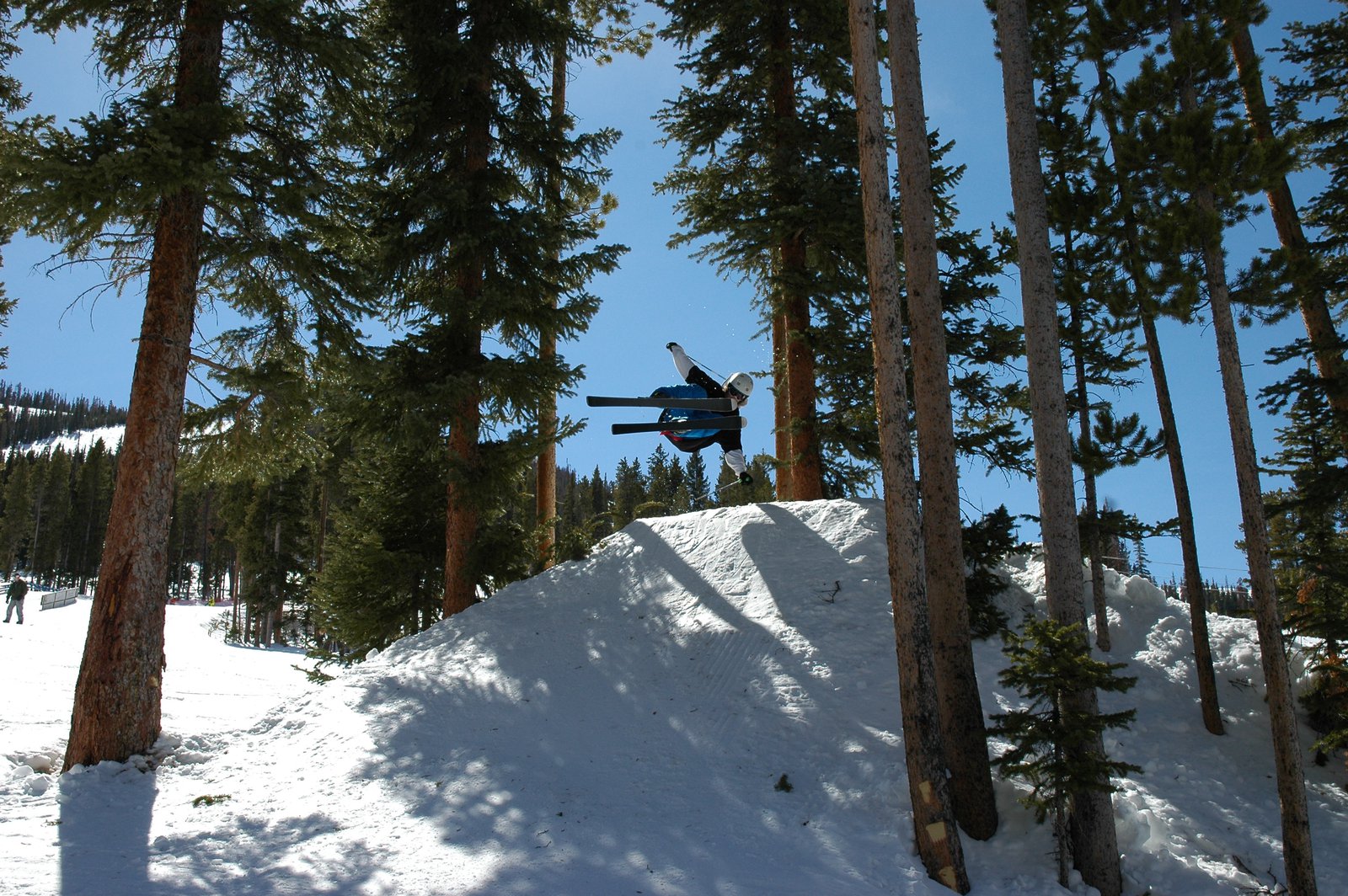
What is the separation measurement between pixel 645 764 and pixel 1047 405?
212 inches

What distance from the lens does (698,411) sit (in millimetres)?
12273

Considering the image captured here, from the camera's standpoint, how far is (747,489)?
1702cm

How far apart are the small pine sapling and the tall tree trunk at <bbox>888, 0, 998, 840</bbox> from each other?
47 centimetres

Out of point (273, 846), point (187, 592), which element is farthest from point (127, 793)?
point (187, 592)

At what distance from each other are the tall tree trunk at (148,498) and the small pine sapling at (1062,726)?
8742 millimetres

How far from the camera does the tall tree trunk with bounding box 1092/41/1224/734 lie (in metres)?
8.72

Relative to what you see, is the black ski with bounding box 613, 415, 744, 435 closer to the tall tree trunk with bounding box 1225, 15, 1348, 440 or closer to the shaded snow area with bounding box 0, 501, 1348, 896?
the shaded snow area with bounding box 0, 501, 1348, 896

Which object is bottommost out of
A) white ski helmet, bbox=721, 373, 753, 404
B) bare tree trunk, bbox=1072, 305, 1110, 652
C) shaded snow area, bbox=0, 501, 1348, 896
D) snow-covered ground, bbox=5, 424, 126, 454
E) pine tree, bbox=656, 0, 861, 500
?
shaded snow area, bbox=0, 501, 1348, 896

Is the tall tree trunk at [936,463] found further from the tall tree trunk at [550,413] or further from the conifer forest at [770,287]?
the tall tree trunk at [550,413]

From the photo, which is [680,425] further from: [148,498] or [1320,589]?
[1320,589]

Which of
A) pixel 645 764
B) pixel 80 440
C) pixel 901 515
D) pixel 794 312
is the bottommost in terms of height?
pixel 645 764

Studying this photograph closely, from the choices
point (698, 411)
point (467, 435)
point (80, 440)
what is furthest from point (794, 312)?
point (80, 440)

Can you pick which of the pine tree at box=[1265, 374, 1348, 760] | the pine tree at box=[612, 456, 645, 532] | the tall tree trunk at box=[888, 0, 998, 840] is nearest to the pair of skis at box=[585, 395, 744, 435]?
the tall tree trunk at box=[888, 0, 998, 840]

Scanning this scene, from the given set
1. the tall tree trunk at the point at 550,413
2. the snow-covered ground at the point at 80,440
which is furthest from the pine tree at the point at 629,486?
the snow-covered ground at the point at 80,440
